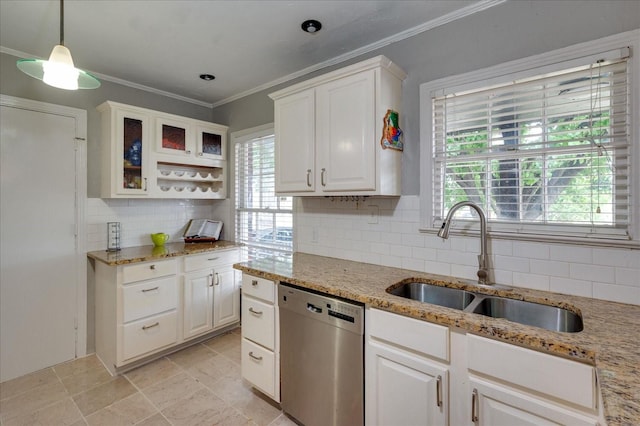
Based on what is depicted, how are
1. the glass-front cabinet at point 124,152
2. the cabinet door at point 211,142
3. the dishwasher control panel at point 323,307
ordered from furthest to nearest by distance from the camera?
the cabinet door at point 211,142 < the glass-front cabinet at point 124,152 < the dishwasher control panel at point 323,307

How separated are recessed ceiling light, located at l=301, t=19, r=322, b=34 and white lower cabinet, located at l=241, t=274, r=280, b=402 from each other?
1715 mm

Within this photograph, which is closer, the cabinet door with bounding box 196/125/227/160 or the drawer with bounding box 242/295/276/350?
the drawer with bounding box 242/295/276/350

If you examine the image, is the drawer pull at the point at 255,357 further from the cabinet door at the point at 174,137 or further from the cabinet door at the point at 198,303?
the cabinet door at the point at 174,137

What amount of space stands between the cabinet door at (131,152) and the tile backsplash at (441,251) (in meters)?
1.46

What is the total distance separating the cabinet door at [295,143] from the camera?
7.36 feet

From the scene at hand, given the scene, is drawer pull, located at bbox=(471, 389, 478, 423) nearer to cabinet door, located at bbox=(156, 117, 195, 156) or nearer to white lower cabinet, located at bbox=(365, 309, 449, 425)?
white lower cabinet, located at bbox=(365, 309, 449, 425)

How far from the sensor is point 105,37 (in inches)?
85.3

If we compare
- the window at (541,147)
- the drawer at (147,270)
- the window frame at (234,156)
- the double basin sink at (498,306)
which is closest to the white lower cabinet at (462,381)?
the double basin sink at (498,306)

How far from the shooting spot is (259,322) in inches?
80.8

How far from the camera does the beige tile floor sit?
1.95 meters

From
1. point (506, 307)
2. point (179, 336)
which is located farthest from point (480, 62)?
point (179, 336)

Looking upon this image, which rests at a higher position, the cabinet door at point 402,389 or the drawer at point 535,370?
the drawer at point 535,370

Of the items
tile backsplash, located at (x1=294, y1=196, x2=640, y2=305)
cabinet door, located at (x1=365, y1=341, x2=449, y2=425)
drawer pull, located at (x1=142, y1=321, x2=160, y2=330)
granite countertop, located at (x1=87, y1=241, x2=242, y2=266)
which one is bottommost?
drawer pull, located at (x1=142, y1=321, x2=160, y2=330)

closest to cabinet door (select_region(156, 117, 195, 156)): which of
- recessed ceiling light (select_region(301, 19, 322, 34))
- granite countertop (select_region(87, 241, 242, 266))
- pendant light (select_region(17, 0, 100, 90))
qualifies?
granite countertop (select_region(87, 241, 242, 266))
